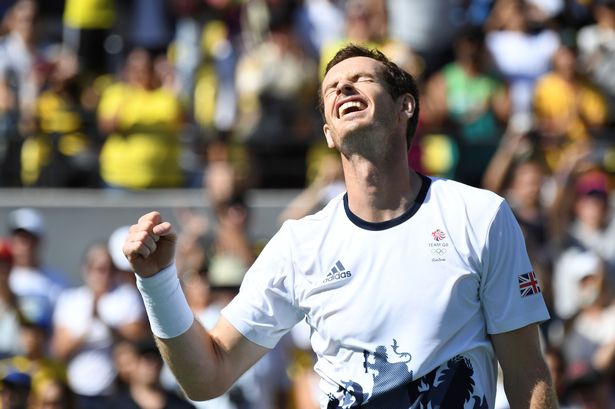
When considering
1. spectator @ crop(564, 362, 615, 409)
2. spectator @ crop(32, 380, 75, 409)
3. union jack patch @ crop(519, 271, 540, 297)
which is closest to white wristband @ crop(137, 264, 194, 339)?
union jack patch @ crop(519, 271, 540, 297)

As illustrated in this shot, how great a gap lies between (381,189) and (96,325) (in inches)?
205

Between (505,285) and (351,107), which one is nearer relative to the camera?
(505,285)

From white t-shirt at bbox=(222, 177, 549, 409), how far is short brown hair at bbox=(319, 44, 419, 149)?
0.35m

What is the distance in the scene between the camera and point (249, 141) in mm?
11133

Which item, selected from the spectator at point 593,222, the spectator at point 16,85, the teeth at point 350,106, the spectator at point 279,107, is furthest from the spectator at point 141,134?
the teeth at point 350,106

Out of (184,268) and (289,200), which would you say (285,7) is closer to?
(289,200)

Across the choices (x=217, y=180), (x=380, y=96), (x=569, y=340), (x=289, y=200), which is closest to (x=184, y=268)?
(x=217, y=180)

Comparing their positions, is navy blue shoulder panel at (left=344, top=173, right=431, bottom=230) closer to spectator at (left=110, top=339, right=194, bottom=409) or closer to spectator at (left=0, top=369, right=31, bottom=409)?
spectator at (left=110, top=339, right=194, bottom=409)

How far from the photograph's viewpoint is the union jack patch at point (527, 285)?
4074 mm

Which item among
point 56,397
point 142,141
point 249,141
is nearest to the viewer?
point 56,397

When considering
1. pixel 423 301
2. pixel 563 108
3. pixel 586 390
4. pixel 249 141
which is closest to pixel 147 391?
pixel 586 390

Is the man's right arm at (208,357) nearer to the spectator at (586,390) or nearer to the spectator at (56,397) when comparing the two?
the spectator at (56,397)

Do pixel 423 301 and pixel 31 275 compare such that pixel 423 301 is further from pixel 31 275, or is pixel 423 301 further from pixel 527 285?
pixel 31 275

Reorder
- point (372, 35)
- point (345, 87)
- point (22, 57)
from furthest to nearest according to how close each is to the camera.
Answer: point (22, 57) < point (372, 35) < point (345, 87)
